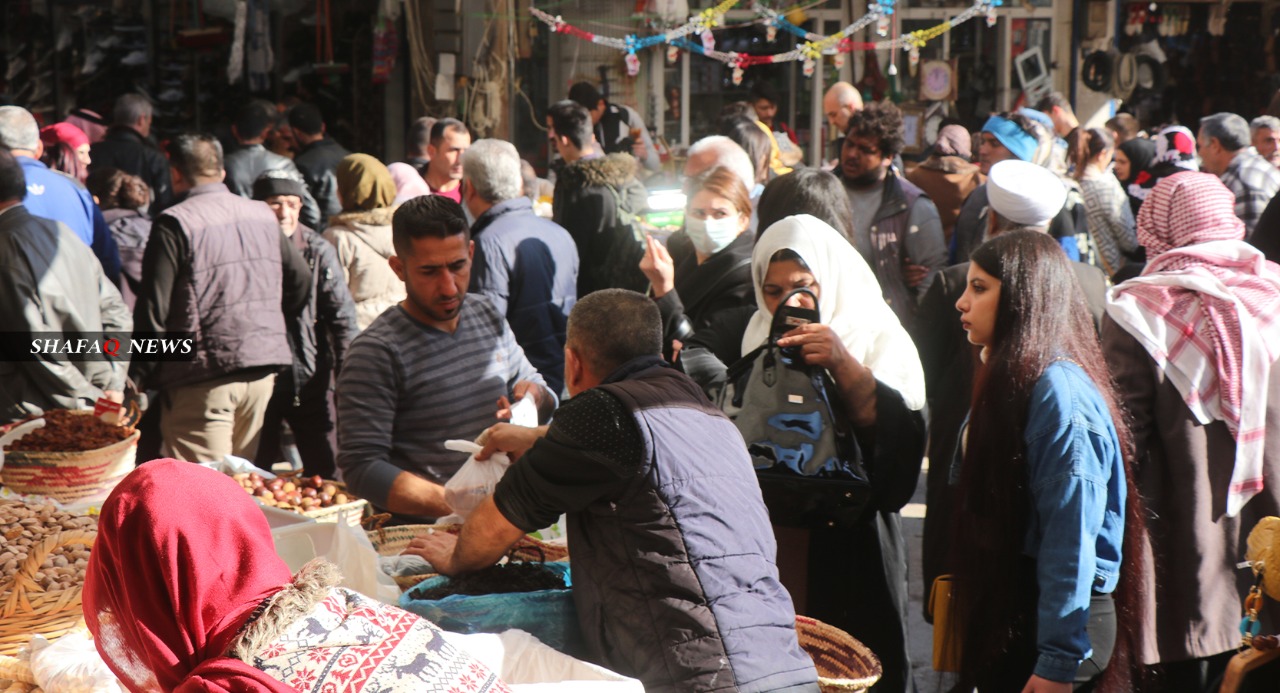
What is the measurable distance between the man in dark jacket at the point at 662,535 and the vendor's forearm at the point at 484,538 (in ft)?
0.14

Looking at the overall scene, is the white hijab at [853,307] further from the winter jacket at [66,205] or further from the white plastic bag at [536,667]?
the winter jacket at [66,205]

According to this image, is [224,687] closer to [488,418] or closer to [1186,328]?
[488,418]

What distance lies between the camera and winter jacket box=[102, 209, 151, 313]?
20.6 feet

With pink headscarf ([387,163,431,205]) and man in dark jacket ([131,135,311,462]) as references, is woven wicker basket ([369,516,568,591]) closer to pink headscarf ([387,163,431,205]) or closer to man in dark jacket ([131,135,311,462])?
man in dark jacket ([131,135,311,462])

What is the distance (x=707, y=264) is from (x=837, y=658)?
1.86m

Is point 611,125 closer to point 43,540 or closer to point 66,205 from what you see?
point 66,205

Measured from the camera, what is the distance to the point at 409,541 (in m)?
3.16

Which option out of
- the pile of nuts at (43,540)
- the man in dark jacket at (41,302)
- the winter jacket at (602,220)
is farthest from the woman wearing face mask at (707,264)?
the man in dark jacket at (41,302)

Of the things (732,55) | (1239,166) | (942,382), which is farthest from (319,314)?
(732,55)

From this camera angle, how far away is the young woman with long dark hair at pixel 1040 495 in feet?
9.29

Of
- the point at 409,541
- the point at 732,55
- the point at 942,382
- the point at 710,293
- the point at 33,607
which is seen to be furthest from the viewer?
the point at 732,55

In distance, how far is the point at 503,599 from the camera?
259 cm

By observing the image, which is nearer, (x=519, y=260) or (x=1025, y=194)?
(x=1025, y=194)

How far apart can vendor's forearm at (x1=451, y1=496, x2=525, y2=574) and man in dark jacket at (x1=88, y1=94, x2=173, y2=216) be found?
6.17m
